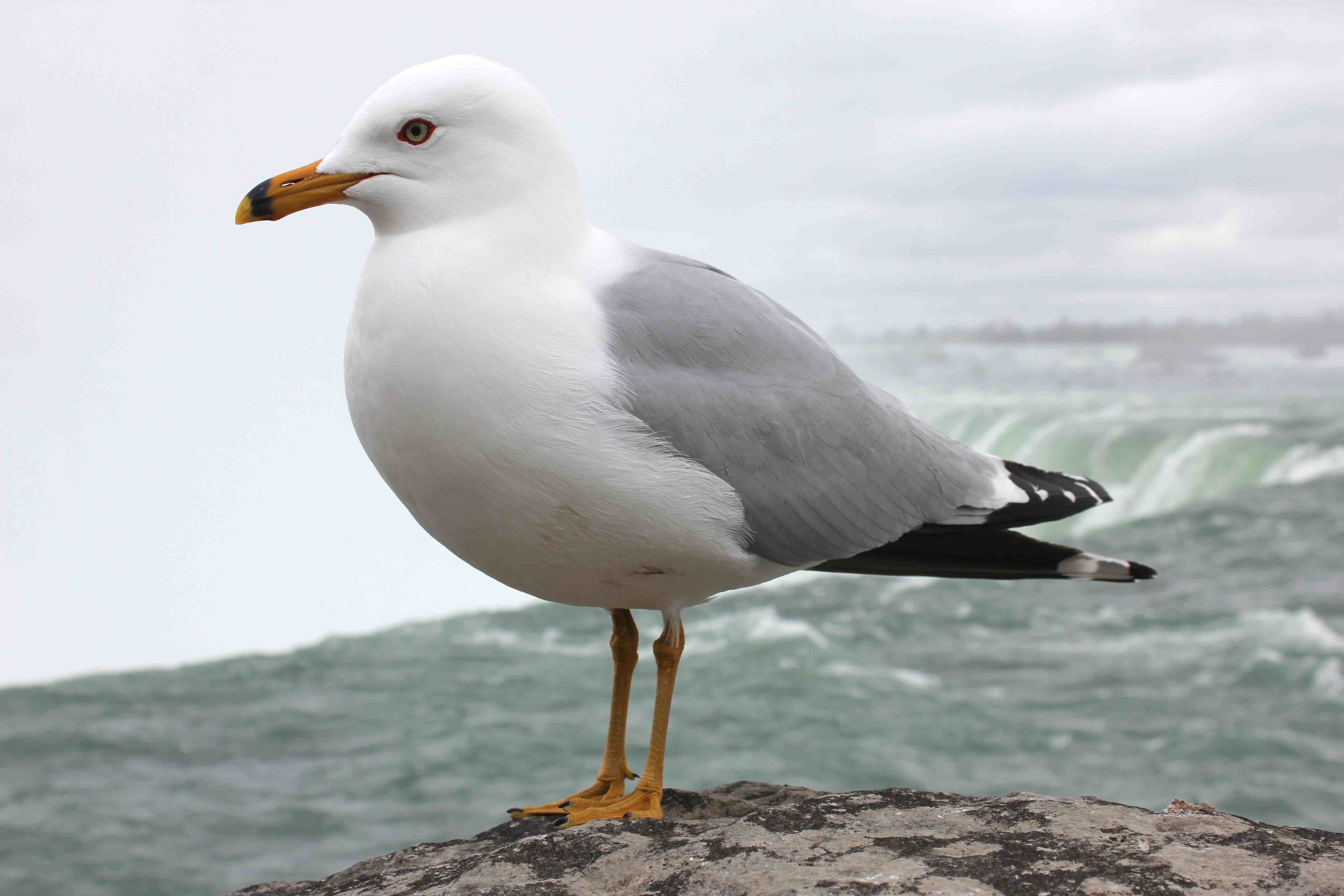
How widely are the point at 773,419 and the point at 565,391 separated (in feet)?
1.52

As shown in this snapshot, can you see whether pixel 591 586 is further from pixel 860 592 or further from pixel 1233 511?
pixel 1233 511

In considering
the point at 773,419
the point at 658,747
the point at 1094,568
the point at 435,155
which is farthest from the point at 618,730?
the point at 435,155

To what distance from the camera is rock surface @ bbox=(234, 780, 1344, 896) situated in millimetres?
1914

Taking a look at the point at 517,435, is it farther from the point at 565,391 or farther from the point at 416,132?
the point at 416,132

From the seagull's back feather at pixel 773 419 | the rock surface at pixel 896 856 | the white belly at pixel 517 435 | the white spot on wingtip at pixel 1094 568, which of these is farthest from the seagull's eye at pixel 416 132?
the white spot on wingtip at pixel 1094 568

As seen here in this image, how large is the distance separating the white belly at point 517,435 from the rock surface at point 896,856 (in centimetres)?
52

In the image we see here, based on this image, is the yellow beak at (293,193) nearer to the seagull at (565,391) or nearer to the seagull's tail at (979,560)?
the seagull at (565,391)

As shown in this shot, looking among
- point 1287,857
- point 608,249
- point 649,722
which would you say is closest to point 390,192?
point 608,249

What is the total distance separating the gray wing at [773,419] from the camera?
226 cm

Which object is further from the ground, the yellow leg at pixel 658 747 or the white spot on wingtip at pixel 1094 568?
the white spot on wingtip at pixel 1094 568

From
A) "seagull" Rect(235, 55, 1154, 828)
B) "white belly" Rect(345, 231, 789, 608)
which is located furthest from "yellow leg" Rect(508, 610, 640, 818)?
"white belly" Rect(345, 231, 789, 608)

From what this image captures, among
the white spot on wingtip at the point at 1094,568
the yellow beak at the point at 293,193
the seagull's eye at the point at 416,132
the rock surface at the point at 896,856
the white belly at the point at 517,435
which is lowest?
the rock surface at the point at 896,856

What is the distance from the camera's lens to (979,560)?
2695mm

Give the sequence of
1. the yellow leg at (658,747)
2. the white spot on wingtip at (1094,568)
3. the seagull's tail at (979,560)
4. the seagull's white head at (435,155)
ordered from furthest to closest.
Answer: the white spot on wingtip at (1094,568)
the seagull's tail at (979,560)
the yellow leg at (658,747)
the seagull's white head at (435,155)
